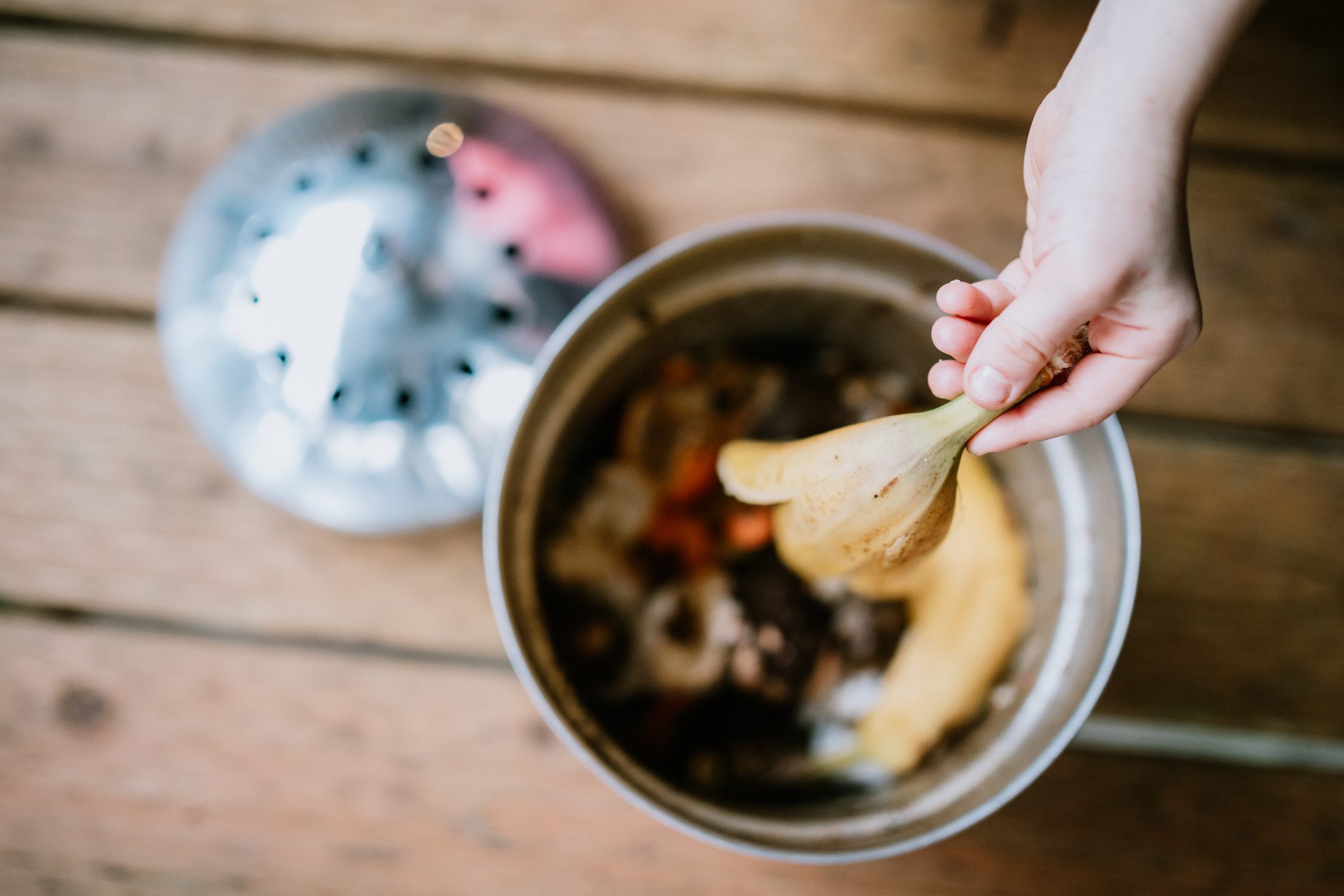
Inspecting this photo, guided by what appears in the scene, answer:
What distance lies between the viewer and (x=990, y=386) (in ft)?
0.83

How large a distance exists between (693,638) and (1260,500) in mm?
338

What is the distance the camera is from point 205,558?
0.45 meters

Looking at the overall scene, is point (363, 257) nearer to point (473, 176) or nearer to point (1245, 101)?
point (473, 176)

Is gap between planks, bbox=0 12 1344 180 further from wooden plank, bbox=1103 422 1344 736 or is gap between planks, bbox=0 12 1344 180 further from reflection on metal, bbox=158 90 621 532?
wooden plank, bbox=1103 422 1344 736

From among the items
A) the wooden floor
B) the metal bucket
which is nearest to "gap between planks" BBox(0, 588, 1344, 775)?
the wooden floor

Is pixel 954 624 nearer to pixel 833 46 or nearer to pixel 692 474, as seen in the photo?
pixel 692 474

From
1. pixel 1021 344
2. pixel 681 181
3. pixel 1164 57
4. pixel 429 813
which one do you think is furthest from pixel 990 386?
pixel 429 813

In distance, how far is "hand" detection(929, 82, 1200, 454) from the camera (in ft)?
0.84

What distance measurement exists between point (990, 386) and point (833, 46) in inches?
12.3

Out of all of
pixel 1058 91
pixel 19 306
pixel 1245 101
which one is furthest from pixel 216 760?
pixel 1245 101

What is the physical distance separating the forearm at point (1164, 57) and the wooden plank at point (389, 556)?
24 centimetres

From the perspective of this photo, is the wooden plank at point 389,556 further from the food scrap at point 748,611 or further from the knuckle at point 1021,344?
the knuckle at point 1021,344

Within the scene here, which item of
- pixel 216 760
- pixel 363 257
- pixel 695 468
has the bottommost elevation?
pixel 216 760

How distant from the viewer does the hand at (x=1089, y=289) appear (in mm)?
256
